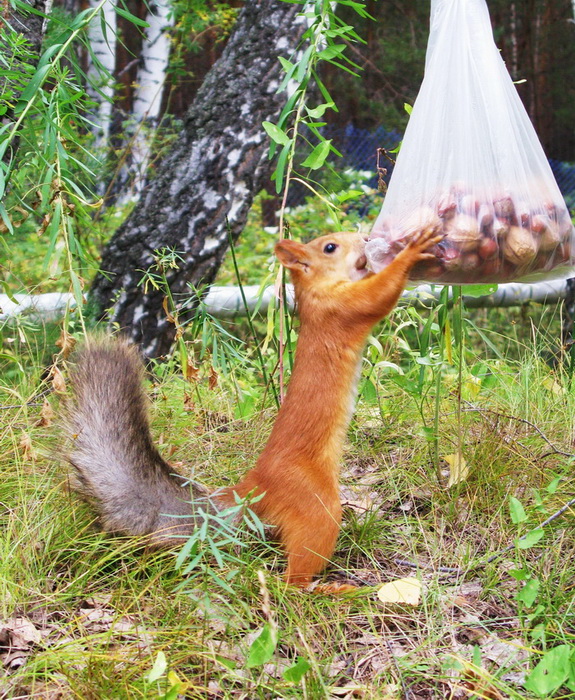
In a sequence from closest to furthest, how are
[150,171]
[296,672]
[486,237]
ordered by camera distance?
[296,672] < [486,237] < [150,171]

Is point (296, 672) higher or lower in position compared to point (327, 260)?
lower

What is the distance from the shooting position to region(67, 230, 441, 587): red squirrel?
226cm

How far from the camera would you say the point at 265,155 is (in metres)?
4.45

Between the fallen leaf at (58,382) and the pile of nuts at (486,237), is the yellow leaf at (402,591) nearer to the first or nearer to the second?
the pile of nuts at (486,237)

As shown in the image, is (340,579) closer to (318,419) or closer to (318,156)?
(318,419)

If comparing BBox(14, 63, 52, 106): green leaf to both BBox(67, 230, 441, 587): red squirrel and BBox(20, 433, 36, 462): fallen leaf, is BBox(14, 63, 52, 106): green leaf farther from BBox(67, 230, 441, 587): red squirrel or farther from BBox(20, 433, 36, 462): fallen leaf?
BBox(20, 433, 36, 462): fallen leaf

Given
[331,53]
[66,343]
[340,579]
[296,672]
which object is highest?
[331,53]

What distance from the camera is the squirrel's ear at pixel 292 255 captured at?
2.55 meters

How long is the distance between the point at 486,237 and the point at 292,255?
71 cm

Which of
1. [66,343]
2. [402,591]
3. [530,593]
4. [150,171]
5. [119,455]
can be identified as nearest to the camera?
[530,593]

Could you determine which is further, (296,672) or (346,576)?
(346,576)

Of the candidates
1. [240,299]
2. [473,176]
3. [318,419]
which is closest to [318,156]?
[473,176]

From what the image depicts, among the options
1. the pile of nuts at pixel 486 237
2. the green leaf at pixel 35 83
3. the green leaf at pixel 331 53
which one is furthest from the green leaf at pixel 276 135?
the green leaf at pixel 35 83

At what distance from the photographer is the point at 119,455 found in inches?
91.3
